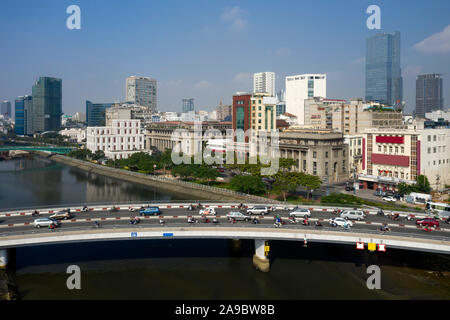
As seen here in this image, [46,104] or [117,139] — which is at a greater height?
[46,104]

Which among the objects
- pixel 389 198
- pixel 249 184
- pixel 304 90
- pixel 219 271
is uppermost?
pixel 304 90

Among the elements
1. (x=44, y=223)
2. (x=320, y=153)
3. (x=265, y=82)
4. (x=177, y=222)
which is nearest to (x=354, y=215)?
(x=177, y=222)

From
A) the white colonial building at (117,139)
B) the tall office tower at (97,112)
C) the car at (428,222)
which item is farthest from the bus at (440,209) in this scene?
the tall office tower at (97,112)

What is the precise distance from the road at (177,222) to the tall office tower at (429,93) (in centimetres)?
12076

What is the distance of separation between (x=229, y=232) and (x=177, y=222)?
3.25 meters

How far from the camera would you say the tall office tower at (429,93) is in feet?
420

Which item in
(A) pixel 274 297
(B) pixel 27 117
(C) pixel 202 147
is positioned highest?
(B) pixel 27 117

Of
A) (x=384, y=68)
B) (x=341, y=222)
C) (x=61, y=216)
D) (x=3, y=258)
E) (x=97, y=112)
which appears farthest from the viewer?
(x=384, y=68)

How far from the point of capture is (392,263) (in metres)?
21.9

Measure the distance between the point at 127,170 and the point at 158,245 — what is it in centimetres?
3542

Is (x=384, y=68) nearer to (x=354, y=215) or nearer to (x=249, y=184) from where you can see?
(x=249, y=184)

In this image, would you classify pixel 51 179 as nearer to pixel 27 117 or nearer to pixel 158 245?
pixel 158 245

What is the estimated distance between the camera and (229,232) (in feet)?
65.7
